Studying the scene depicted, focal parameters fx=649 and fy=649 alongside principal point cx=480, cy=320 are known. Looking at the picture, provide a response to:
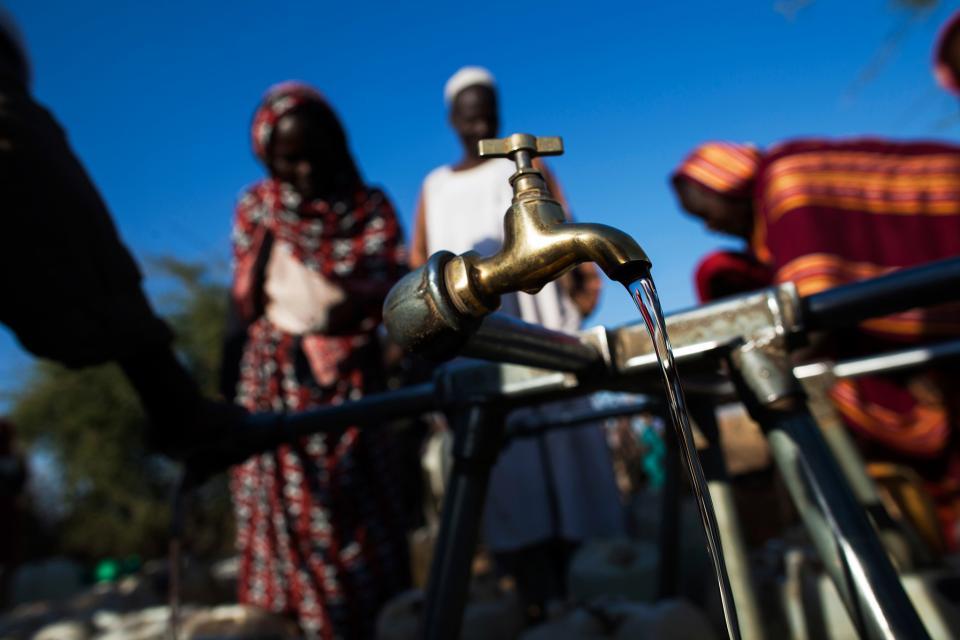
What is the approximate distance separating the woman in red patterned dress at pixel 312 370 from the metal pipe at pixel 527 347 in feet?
5.71

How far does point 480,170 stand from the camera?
2.85m

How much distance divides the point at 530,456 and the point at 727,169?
5.58 ft

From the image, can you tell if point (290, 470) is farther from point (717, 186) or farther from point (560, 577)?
point (717, 186)

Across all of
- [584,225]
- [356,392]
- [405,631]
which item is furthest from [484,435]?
[356,392]

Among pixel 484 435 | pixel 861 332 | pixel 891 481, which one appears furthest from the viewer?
pixel 861 332

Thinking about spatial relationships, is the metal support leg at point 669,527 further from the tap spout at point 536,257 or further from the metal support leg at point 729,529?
the tap spout at point 536,257

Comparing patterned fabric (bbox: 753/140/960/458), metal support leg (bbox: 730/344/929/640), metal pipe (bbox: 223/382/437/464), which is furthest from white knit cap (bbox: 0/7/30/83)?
patterned fabric (bbox: 753/140/960/458)

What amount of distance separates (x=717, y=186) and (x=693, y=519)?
1640mm

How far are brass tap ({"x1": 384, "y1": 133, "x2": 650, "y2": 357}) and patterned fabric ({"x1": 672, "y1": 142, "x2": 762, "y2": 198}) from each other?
2.77 meters

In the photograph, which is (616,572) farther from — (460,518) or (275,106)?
(275,106)

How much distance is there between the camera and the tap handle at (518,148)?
0.68m

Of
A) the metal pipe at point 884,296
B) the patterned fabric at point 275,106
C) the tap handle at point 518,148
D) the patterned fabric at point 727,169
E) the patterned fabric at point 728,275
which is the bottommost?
the metal pipe at point 884,296

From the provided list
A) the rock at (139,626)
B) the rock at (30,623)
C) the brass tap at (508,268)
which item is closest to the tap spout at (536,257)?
the brass tap at (508,268)

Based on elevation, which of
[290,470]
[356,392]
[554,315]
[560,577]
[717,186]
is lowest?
[560,577]
